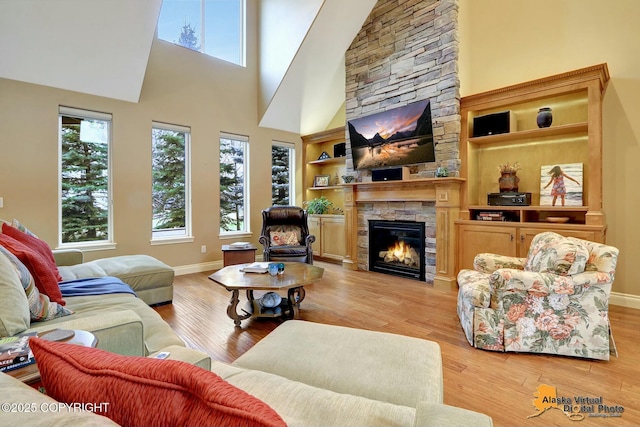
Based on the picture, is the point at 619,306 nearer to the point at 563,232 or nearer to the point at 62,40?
the point at 563,232

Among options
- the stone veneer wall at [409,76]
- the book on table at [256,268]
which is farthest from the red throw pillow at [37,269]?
the stone veneer wall at [409,76]

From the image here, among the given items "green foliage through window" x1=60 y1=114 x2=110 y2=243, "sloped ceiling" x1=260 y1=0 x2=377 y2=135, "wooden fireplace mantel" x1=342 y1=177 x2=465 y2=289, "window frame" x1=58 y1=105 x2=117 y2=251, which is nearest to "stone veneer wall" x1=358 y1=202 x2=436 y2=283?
"wooden fireplace mantel" x1=342 y1=177 x2=465 y2=289

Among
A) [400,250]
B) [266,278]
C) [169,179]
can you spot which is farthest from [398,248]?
[169,179]

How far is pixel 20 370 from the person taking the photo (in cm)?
87

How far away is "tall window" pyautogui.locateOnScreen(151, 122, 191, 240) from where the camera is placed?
4621 millimetres

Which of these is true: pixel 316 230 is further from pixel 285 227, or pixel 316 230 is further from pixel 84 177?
pixel 84 177

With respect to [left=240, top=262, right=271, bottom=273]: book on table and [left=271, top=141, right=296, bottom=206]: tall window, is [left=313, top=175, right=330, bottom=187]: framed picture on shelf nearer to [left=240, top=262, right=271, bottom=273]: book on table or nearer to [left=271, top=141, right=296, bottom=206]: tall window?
[left=271, top=141, right=296, bottom=206]: tall window

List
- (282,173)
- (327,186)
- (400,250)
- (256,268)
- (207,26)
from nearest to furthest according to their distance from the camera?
1. (256,268)
2. (400,250)
3. (207,26)
4. (327,186)
5. (282,173)

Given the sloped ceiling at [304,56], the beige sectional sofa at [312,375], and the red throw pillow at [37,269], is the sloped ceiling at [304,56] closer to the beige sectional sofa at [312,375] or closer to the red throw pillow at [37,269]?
the red throw pillow at [37,269]

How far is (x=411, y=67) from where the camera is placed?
431 cm

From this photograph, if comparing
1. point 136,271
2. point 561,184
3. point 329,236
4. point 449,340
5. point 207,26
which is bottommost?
point 449,340

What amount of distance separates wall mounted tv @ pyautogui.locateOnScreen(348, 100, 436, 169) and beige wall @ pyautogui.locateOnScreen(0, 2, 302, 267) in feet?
5.82

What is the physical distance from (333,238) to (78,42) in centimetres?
438

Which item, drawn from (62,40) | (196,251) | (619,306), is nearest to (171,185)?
(196,251)
